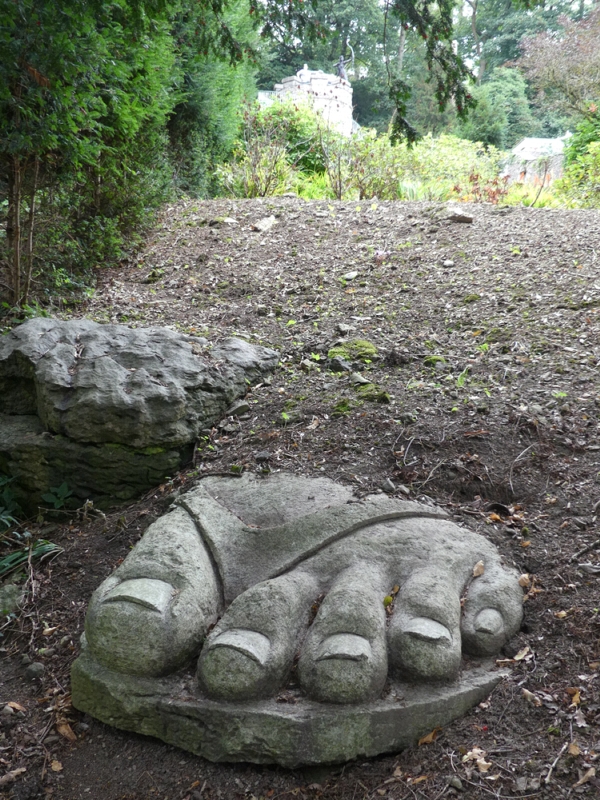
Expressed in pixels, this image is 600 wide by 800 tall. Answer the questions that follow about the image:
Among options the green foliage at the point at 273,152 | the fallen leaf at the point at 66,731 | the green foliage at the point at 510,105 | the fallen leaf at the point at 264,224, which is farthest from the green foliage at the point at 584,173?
the green foliage at the point at 510,105

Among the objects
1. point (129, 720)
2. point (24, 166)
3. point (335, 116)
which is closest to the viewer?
point (129, 720)

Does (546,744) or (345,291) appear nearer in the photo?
(546,744)

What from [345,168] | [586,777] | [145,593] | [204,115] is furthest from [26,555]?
[345,168]

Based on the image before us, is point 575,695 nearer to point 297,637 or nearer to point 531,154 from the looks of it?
point 297,637

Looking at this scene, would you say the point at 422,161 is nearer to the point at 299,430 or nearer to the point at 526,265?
the point at 526,265

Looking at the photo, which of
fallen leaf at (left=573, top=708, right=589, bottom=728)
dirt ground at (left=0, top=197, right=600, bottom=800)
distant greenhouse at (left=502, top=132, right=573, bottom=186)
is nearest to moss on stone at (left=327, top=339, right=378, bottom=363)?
dirt ground at (left=0, top=197, right=600, bottom=800)

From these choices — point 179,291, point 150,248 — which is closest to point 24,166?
point 179,291

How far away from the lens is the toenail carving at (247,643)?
1792mm

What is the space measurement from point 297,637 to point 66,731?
812mm

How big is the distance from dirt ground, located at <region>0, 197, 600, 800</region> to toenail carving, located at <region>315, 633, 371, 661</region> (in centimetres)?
31

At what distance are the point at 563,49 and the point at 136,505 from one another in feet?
44.1

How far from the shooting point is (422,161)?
968 centimetres

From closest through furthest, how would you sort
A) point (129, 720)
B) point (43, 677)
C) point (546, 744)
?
point (546, 744) → point (129, 720) → point (43, 677)

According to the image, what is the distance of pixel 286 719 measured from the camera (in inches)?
69.0
